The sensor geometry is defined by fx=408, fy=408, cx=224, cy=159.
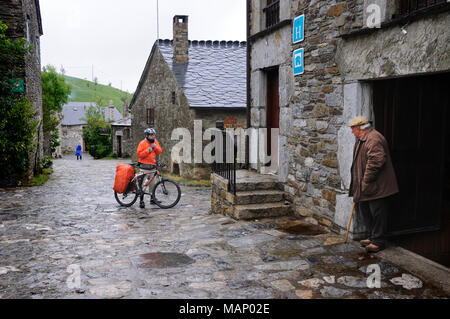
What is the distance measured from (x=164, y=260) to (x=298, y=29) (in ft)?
12.7

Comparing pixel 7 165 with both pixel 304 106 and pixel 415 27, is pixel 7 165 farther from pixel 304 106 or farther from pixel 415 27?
pixel 415 27

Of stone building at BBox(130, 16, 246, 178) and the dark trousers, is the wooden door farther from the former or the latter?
stone building at BBox(130, 16, 246, 178)

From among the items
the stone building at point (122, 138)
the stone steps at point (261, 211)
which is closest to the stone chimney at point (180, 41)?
the stone steps at point (261, 211)

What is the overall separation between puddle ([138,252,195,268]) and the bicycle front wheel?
3727 mm

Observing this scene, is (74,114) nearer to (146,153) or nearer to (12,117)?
(12,117)

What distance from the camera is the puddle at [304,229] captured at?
5537 millimetres

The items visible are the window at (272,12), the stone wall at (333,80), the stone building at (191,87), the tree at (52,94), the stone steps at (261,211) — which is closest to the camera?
the stone wall at (333,80)

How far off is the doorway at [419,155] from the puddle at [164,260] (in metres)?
2.53

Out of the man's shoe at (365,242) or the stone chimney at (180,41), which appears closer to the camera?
the man's shoe at (365,242)

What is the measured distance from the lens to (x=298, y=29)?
614 centimetres

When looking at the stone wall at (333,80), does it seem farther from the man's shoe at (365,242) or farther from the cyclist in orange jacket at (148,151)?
the cyclist in orange jacket at (148,151)

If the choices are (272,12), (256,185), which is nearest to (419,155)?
(256,185)

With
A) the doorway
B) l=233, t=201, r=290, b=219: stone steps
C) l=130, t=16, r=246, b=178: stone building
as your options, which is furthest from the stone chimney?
the doorway

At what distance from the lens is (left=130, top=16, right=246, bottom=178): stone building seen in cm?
1552
